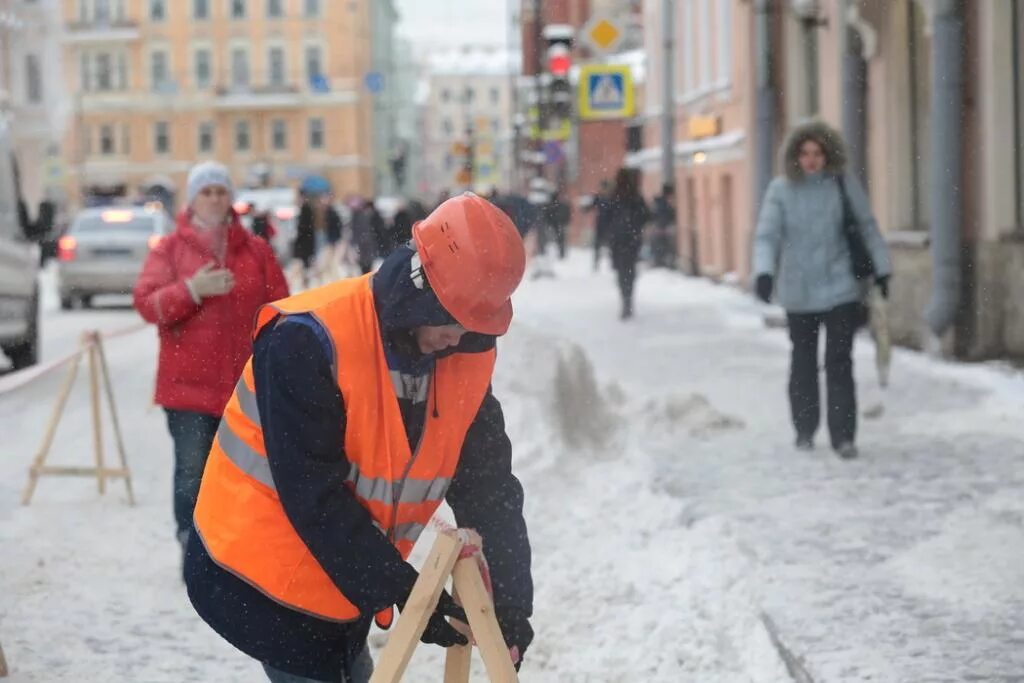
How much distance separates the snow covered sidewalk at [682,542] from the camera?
19.3 ft

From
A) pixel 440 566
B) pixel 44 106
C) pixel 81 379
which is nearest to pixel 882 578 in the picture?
pixel 440 566

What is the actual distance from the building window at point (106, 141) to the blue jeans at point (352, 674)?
8817 centimetres

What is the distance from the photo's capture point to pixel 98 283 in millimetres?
25688

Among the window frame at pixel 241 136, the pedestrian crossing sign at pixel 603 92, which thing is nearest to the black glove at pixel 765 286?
the pedestrian crossing sign at pixel 603 92

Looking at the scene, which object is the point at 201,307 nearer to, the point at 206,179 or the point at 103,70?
the point at 206,179

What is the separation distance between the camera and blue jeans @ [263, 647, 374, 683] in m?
3.45

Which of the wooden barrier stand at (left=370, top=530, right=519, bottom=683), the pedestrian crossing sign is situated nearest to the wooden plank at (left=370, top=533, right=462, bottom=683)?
the wooden barrier stand at (left=370, top=530, right=519, bottom=683)

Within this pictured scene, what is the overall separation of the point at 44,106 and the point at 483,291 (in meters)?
65.8

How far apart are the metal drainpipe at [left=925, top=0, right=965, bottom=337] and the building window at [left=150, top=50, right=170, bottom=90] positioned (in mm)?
77994

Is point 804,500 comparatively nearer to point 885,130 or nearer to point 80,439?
point 80,439

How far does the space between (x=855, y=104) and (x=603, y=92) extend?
9062 mm

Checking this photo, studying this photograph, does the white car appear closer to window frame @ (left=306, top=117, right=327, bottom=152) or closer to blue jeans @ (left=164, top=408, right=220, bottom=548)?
blue jeans @ (left=164, top=408, right=220, bottom=548)

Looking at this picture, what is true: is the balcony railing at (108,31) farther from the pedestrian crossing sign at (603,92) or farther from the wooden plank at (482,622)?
the wooden plank at (482,622)

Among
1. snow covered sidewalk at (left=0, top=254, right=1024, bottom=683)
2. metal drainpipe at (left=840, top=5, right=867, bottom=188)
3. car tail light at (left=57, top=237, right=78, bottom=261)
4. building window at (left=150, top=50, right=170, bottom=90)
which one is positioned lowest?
snow covered sidewalk at (left=0, top=254, right=1024, bottom=683)
